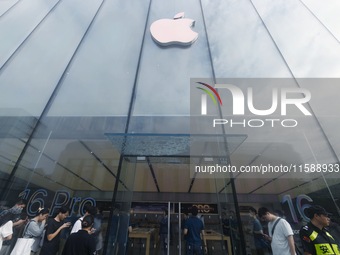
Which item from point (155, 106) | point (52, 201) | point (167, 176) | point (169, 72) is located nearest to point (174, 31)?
point (169, 72)

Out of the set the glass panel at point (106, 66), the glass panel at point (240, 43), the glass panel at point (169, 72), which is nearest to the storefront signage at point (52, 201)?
the glass panel at point (106, 66)

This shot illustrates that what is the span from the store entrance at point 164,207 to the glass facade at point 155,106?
0.06 metres

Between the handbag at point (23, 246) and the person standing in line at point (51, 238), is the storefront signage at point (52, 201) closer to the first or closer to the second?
the handbag at point (23, 246)

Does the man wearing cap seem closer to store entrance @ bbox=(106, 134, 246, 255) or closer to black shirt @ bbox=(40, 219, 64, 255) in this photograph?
store entrance @ bbox=(106, 134, 246, 255)

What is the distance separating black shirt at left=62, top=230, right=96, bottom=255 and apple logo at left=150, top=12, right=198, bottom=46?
6.39 m

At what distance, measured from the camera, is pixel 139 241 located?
24.6ft

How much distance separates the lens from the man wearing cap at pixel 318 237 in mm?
2539

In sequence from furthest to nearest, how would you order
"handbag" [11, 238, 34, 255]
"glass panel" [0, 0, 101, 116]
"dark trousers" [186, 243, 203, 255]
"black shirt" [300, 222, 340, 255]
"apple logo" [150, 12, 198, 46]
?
"apple logo" [150, 12, 198, 46] → "glass panel" [0, 0, 101, 116] → "dark trousers" [186, 243, 203, 255] → "handbag" [11, 238, 34, 255] → "black shirt" [300, 222, 340, 255]

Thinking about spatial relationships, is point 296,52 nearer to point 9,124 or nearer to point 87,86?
point 87,86

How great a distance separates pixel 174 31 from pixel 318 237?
23.9 ft

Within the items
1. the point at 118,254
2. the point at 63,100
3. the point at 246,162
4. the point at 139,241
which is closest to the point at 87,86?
the point at 63,100

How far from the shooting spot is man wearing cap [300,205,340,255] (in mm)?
2539

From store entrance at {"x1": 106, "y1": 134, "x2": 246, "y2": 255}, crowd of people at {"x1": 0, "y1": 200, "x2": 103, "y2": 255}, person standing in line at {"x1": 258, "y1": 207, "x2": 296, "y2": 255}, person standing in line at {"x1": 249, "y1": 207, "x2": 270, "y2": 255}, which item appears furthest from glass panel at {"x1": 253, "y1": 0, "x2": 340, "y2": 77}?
crowd of people at {"x1": 0, "y1": 200, "x2": 103, "y2": 255}

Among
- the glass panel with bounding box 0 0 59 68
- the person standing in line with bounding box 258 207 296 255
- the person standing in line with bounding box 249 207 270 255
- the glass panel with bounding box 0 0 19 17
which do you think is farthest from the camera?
the glass panel with bounding box 0 0 19 17
